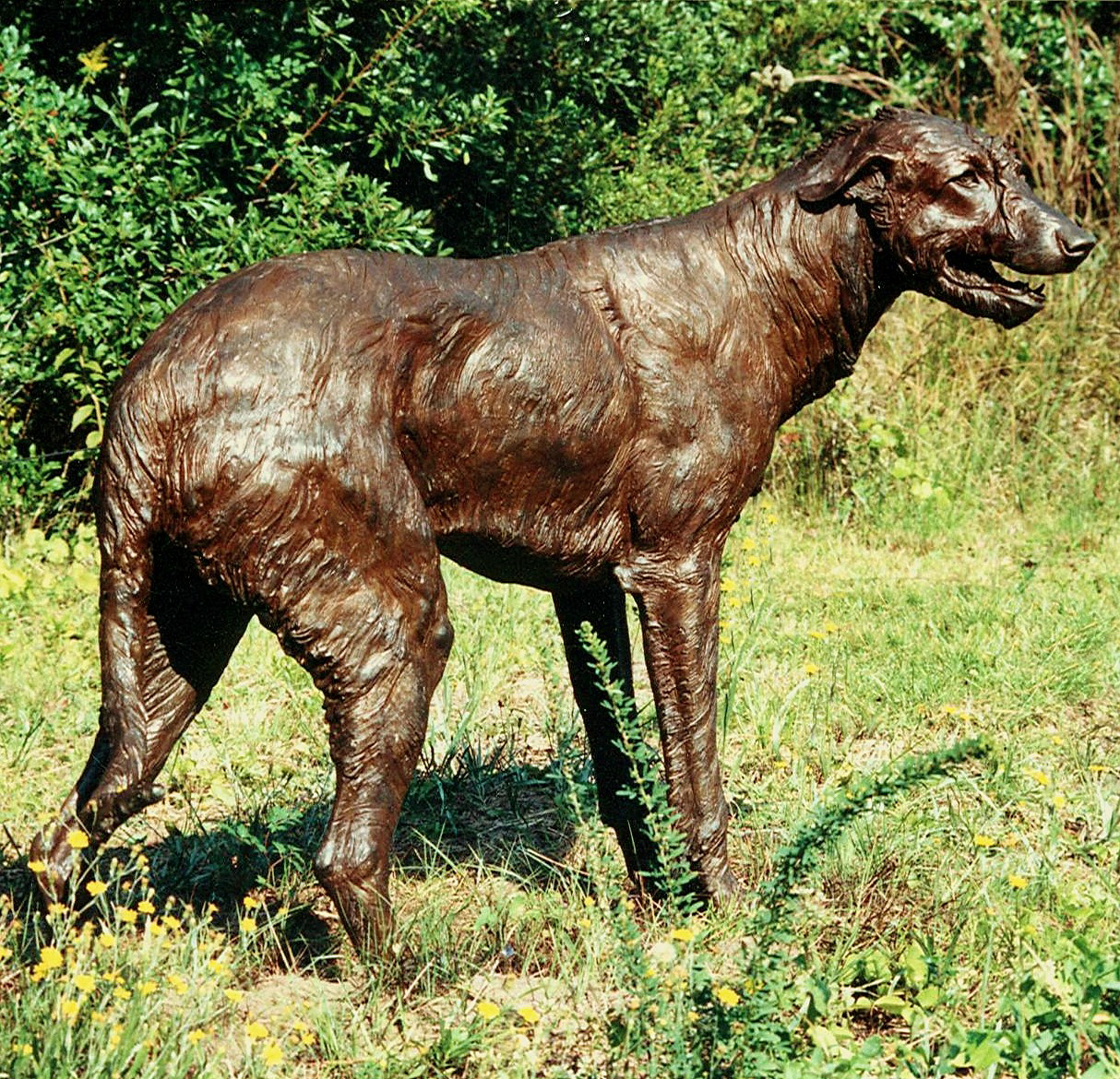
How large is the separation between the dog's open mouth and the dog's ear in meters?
0.27

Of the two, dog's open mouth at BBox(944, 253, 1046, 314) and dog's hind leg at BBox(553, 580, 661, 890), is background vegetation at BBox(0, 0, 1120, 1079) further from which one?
dog's open mouth at BBox(944, 253, 1046, 314)

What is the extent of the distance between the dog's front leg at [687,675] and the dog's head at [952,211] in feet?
3.12

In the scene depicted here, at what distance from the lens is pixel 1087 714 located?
572 centimetres

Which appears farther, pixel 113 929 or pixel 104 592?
pixel 113 929

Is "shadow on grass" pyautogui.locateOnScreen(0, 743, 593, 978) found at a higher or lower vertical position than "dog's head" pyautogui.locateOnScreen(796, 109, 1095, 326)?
lower

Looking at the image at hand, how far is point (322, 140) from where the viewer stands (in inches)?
Result: 333

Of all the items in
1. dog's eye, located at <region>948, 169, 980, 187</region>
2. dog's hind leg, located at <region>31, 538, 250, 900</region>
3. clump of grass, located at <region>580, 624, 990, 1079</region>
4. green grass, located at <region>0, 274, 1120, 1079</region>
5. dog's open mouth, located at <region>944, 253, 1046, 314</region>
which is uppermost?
dog's eye, located at <region>948, 169, 980, 187</region>

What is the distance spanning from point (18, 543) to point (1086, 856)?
5.30 meters

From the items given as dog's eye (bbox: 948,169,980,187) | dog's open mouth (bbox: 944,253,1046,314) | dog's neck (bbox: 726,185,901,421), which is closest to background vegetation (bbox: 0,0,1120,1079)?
dog's neck (bbox: 726,185,901,421)

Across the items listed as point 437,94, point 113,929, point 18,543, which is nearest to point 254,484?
point 113,929

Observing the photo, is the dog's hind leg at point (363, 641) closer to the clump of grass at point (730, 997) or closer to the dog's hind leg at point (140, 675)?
the dog's hind leg at point (140, 675)

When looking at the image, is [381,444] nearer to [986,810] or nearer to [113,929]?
[113,929]

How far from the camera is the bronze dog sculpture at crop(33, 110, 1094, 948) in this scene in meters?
3.45

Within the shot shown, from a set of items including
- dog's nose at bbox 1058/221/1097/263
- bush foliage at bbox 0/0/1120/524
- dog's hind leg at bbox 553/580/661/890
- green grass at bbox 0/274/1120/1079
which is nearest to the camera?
green grass at bbox 0/274/1120/1079
